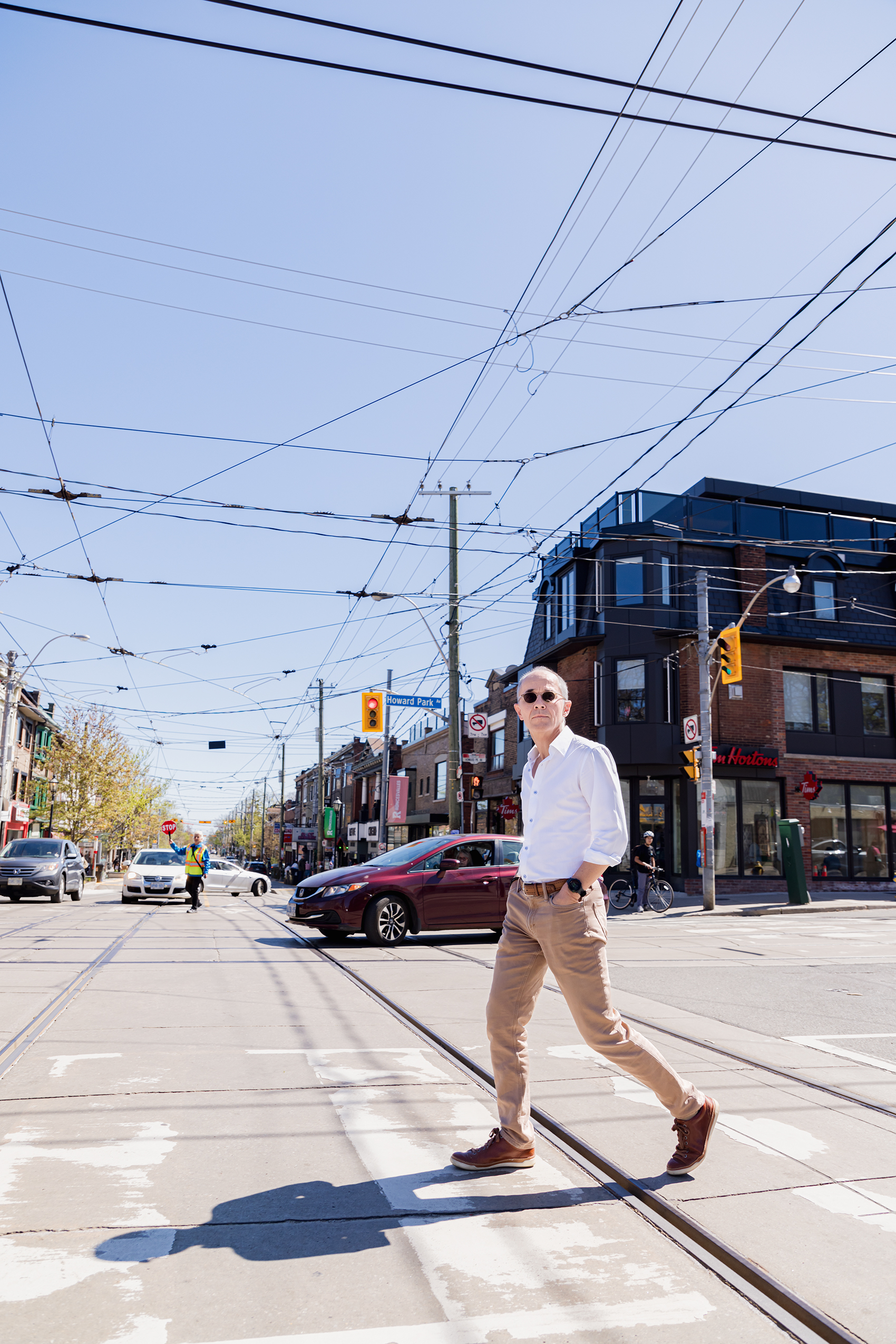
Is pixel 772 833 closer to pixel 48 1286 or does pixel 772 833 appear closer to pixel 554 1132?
pixel 554 1132

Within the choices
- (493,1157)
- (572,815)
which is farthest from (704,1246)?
(572,815)

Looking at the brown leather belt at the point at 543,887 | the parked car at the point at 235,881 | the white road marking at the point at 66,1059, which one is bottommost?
the parked car at the point at 235,881

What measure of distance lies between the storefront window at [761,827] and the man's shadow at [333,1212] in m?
26.5

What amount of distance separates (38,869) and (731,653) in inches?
660

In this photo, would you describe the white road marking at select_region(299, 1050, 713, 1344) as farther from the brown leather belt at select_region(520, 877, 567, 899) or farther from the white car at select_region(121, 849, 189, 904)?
the white car at select_region(121, 849, 189, 904)

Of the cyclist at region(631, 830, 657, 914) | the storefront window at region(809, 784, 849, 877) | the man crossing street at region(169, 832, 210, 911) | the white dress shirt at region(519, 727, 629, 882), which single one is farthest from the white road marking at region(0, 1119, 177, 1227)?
the storefront window at region(809, 784, 849, 877)

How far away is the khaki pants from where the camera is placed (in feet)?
11.9

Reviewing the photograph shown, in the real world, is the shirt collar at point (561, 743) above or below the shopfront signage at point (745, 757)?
below

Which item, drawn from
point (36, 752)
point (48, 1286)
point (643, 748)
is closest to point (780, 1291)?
point (48, 1286)

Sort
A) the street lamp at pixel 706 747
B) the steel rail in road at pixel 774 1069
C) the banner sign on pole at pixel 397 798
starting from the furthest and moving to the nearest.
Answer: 1. the banner sign on pole at pixel 397 798
2. the street lamp at pixel 706 747
3. the steel rail in road at pixel 774 1069

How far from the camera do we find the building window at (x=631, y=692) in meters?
28.6

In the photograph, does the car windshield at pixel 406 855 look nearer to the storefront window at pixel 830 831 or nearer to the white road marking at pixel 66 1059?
the white road marking at pixel 66 1059

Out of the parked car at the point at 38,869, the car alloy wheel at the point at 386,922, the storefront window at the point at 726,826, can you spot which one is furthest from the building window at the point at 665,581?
the car alloy wheel at the point at 386,922

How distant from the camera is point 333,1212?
344cm
